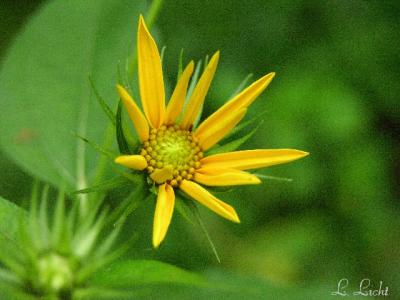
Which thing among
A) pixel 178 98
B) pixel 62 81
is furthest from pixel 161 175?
pixel 62 81

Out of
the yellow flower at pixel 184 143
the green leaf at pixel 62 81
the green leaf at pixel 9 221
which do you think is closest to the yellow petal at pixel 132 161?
the yellow flower at pixel 184 143

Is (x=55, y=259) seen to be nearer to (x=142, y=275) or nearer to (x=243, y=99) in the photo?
(x=142, y=275)

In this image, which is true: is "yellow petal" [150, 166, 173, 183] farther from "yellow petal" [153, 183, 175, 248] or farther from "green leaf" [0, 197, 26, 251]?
"green leaf" [0, 197, 26, 251]

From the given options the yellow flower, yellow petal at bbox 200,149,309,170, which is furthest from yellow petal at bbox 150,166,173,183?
yellow petal at bbox 200,149,309,170

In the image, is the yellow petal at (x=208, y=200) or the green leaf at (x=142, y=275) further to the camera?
the yellow petal at (x=208, y=200)

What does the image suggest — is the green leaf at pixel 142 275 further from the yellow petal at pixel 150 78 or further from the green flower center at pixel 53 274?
the yellow petal at pixel 150 78

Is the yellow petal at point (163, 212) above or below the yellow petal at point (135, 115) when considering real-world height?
below

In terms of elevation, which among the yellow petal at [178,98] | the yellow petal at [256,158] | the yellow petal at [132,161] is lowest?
the yellow petal at [132,161]
